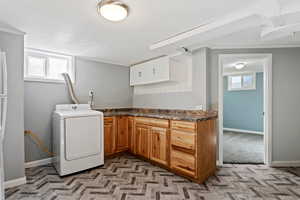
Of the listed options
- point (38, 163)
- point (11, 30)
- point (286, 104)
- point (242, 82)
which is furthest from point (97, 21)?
point (242, 82)

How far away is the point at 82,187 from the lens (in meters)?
2.27

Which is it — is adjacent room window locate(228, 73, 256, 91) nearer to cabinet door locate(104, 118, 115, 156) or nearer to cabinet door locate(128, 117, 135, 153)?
cabinet door locate(128, 117, 135, 153)

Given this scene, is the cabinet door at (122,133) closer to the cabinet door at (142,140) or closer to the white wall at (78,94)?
the cabinet door at (142,140)

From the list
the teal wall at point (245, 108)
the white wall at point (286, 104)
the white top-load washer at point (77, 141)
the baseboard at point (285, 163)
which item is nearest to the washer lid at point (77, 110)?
the white top-load washer at point (77, 141)

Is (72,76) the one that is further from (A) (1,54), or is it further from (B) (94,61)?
(A) (1,54)

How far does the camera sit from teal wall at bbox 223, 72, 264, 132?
18.9ft

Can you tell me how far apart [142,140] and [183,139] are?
3.41 feet

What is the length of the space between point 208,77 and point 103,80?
2471 mm

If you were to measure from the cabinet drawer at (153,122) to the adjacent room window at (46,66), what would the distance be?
1756mm

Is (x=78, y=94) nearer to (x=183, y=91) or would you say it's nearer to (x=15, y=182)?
(x=15, y=182)

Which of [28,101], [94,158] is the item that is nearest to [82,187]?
[94,158]

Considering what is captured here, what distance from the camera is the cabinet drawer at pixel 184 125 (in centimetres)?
234

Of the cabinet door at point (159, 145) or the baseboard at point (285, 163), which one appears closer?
the cabinet door at point (159, 145)

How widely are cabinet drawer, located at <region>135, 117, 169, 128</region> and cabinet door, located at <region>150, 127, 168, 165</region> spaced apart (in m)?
0.08
